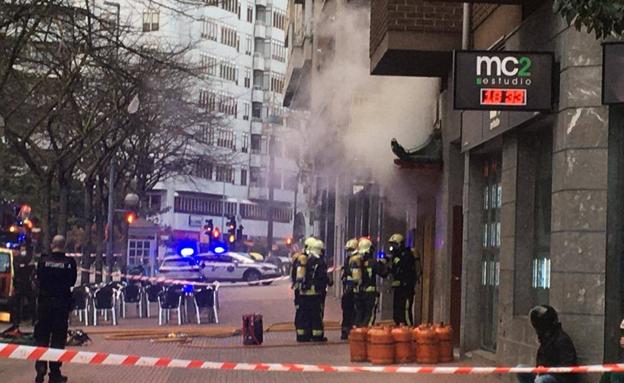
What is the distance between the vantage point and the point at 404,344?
13.5 meters

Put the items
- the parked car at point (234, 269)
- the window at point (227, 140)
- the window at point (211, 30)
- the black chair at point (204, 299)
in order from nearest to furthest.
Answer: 1. the black chair at point (204, 299)
2. the parked car at point (234, 269)
3. the window at point (211, 30)
4. the window at point (227, 140)

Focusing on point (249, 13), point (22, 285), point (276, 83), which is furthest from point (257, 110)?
point (22, 285)

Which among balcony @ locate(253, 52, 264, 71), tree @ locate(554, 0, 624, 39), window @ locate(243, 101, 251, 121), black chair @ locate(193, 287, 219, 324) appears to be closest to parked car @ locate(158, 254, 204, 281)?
black chair @ locate(193, 287, 219, 324)

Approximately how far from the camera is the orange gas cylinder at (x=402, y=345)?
1343 centimetres

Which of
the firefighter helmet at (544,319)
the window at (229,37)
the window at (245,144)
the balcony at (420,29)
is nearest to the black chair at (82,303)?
the balcony at (420,29)

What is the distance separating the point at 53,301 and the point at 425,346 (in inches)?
185

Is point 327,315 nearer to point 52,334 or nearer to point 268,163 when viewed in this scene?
point 52,334

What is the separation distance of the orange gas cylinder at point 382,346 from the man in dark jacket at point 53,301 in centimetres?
385

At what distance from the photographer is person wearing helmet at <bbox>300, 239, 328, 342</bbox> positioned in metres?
16.7

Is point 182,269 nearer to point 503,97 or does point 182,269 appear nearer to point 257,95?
point 503,97

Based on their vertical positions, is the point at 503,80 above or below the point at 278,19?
below

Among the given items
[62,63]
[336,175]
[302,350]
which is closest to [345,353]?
[302,350]

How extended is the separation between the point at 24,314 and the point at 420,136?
9.04 metres

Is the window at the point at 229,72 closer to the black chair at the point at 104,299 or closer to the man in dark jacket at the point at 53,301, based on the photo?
the black chair at the point at 104,299
